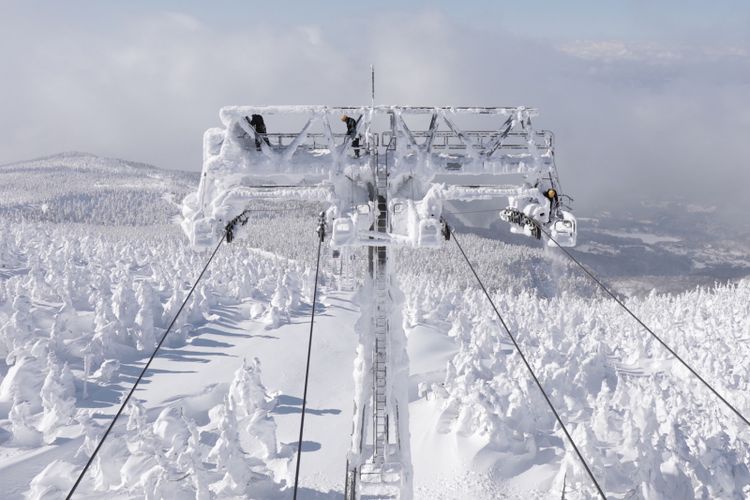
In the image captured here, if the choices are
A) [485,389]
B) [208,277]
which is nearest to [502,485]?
[485,389]

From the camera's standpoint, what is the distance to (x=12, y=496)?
2469 centimetres

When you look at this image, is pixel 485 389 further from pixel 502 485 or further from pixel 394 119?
pixel 394 119

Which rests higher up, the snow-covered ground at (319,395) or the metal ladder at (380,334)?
the metal ladder at (380,334)

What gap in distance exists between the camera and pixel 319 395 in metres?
40.2

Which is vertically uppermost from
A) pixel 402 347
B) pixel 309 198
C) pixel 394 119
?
pixel 394 119

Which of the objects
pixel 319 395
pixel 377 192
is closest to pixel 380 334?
pixel 377 192

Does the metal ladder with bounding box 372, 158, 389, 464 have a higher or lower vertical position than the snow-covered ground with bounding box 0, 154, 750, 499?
higher

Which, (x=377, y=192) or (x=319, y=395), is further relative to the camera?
(x=319, y=395)

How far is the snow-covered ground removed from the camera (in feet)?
80.2

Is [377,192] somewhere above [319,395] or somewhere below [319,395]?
above

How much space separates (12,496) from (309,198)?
2511cm

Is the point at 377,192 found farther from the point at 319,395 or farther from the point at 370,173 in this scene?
the point at 319,395

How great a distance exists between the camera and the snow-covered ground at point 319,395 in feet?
80.2

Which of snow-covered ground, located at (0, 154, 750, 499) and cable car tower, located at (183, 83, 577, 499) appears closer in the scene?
cable car tower, located at (183, 83, 577, 499)
